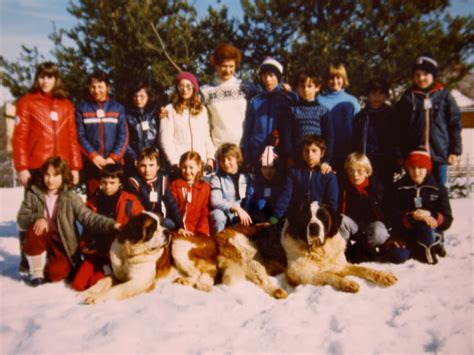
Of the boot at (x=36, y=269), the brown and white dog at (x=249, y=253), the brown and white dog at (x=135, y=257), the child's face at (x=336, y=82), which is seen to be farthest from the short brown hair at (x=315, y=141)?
the boot at (x=36, y=269)

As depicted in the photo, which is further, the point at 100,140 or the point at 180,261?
the point at 100,140

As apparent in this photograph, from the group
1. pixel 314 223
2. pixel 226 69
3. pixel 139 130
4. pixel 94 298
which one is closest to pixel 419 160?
pixel 314 223

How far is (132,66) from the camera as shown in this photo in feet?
18.4

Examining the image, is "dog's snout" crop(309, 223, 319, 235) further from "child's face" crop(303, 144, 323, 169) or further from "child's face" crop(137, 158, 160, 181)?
"child's face" crop(137, 158, 160, 181)

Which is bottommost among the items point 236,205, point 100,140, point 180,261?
point 180,261

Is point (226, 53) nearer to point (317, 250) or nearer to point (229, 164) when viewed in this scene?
point (229, 164)

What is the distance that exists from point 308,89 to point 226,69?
2.88ft

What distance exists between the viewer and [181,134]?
4.12 m

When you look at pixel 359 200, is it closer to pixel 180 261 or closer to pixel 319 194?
pixel 319 194

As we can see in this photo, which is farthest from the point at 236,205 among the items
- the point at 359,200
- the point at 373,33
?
the point at 373,33

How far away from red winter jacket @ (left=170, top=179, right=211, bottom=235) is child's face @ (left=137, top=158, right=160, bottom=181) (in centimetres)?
21

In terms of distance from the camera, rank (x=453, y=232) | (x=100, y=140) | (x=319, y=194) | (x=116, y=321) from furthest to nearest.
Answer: (x=453, y=232), (x=100, y=140), (x=319, y=194), (x=116, y=321)

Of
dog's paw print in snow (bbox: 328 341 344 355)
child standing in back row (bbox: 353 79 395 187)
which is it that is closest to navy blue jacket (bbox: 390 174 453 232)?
child standing in back row (bbox: 353 79 395 187)

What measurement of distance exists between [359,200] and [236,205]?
45.9 inches
